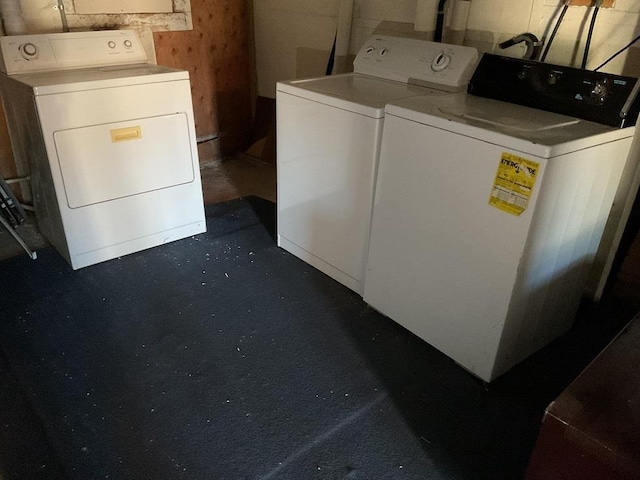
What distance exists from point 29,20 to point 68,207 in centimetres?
118

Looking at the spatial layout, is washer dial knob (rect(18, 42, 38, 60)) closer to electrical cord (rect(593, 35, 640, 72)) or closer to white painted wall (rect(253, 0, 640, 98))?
white painted wall (rect(253, 0, 640, 98))

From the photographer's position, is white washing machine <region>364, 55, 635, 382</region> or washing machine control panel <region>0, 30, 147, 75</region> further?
washing machine control panel <region>0, 30, 147, 75</region>

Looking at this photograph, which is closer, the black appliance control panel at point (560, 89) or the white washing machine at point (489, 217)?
the white washing machine at point (489, 217)

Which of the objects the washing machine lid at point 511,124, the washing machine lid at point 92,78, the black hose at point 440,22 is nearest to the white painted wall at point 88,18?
the washing machine lid at point 92,78

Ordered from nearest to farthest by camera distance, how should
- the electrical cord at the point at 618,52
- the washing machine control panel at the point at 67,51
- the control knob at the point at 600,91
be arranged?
1. the control knob at the point at 600,91
2. the electrical cord at the point at 618,52
3. the washing machine control panel at the point at 67,51

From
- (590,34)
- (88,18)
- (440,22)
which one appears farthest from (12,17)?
(590,34)

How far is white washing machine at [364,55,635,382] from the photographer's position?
148cm

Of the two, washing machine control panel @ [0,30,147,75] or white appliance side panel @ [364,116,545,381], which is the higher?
washing machine control panel @ [0,30,147,75]

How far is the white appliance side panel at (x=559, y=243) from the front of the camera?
4.87 ft

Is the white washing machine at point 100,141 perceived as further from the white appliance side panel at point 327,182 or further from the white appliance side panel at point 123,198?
the white appliance side panel at point 327,182

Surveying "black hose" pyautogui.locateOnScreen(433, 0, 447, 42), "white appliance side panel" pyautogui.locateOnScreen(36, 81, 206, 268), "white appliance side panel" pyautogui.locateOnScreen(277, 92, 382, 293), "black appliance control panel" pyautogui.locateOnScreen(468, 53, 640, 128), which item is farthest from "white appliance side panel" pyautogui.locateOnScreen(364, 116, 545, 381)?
"white appliance side panel" pyautogui.locateOnScreen(36, 81, 206, 268)

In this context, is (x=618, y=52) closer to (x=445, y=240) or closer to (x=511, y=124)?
(x=511, y=124)

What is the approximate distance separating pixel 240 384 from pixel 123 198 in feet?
3.89

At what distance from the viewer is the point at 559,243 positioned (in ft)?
5.33
